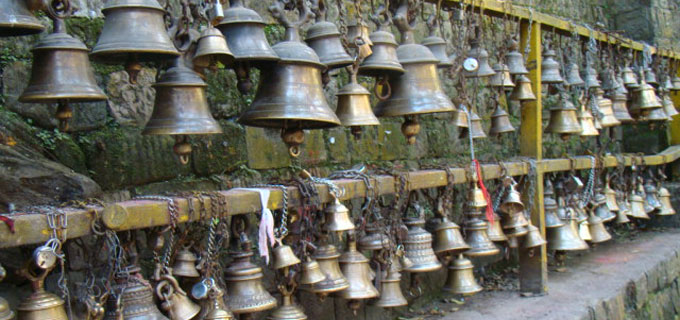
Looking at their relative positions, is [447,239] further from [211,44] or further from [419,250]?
[211,44]

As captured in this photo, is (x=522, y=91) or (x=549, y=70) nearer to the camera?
(x=522, y=91)

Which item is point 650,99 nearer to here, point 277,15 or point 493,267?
point 493,267

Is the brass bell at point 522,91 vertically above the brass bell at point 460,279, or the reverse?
the brass bell at point 522,91

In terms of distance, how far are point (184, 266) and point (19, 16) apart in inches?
44.0

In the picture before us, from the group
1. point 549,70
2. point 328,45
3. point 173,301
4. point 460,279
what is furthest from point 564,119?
point 173,301

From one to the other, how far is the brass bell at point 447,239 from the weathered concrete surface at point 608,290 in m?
0.82

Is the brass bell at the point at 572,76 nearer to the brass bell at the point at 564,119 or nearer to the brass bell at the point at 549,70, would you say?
the brass bell at the point at 564,119

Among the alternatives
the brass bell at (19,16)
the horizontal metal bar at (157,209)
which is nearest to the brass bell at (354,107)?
the horizontal metal bar at (157,209)

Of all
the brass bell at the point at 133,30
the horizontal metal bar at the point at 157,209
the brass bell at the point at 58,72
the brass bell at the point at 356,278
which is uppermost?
the brass bell at the point at 133,30

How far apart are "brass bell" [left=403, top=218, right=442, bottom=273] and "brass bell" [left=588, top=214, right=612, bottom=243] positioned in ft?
8.95

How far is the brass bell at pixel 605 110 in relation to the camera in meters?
6.16

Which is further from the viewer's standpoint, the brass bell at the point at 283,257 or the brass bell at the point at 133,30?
the brass bell at the point at 283,257

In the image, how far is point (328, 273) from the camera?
10.4 ft

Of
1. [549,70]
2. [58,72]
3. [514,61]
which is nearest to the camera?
[58,72]
